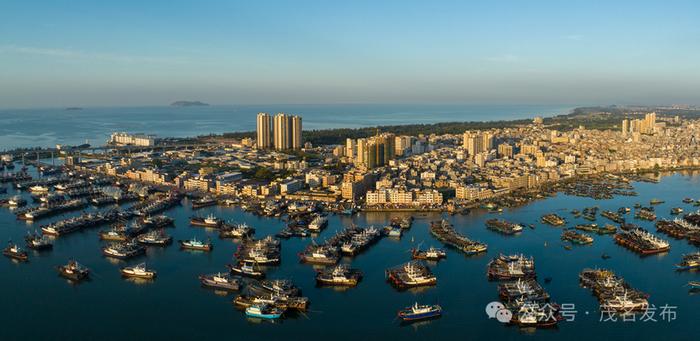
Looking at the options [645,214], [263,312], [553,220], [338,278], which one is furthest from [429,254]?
[645,214]

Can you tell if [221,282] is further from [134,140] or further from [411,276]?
[134,140]

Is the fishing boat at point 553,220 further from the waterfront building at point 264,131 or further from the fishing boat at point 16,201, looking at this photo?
the waterfront building at point 264,131

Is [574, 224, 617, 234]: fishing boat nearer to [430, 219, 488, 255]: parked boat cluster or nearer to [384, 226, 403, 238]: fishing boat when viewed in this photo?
[430, 219, 488, 255]: parked boat cluster

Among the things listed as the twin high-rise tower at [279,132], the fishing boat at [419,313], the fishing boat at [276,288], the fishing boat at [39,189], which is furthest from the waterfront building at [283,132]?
the fishing boat at [419,313]

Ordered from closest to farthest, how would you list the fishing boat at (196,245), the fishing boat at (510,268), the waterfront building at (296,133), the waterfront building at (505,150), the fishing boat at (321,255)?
the fishing boat at (510,268) → the fishing boat at (321,255) → the fishing boat at (196,245) → the waterfront building at (505,150) → the waterfront building at (296,133)

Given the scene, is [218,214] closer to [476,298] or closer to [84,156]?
[476,298]

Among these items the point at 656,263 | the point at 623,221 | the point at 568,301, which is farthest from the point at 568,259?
the point at 623,221

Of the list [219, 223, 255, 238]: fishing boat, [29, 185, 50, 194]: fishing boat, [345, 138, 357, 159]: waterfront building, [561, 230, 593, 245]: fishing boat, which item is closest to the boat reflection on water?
[219, 223, 255, 238]: fishing boat
